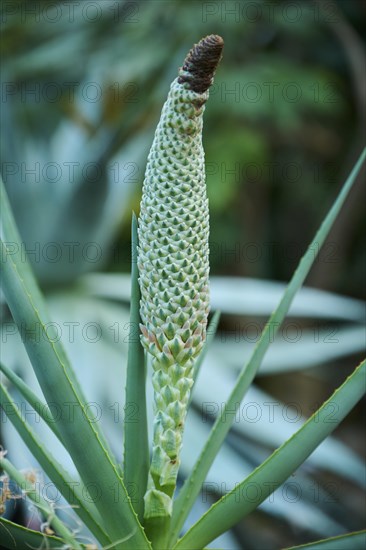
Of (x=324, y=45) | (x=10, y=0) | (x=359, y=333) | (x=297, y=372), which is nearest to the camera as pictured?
(x=359, y=333)

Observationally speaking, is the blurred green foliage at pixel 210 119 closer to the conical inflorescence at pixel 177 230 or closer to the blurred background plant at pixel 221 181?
the blurred background plant at pixel 221 181

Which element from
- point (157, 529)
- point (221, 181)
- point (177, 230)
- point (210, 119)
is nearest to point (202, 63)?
point (177, 230)

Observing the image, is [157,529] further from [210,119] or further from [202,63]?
[210,119]

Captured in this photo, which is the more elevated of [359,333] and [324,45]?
[324,45]

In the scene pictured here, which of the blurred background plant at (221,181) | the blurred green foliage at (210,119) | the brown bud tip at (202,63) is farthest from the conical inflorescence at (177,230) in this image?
A: the blurred green foliage at (210,119)

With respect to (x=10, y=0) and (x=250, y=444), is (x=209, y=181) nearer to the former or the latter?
(x=10, y=0)

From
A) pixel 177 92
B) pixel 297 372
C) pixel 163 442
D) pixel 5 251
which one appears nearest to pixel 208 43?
pixel 177 92

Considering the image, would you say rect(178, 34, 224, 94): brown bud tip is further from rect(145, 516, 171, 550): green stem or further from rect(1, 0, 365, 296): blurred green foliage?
rect(1, 0, 365, 296): blurred green foliage

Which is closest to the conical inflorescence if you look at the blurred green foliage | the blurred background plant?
the blurred background plant
